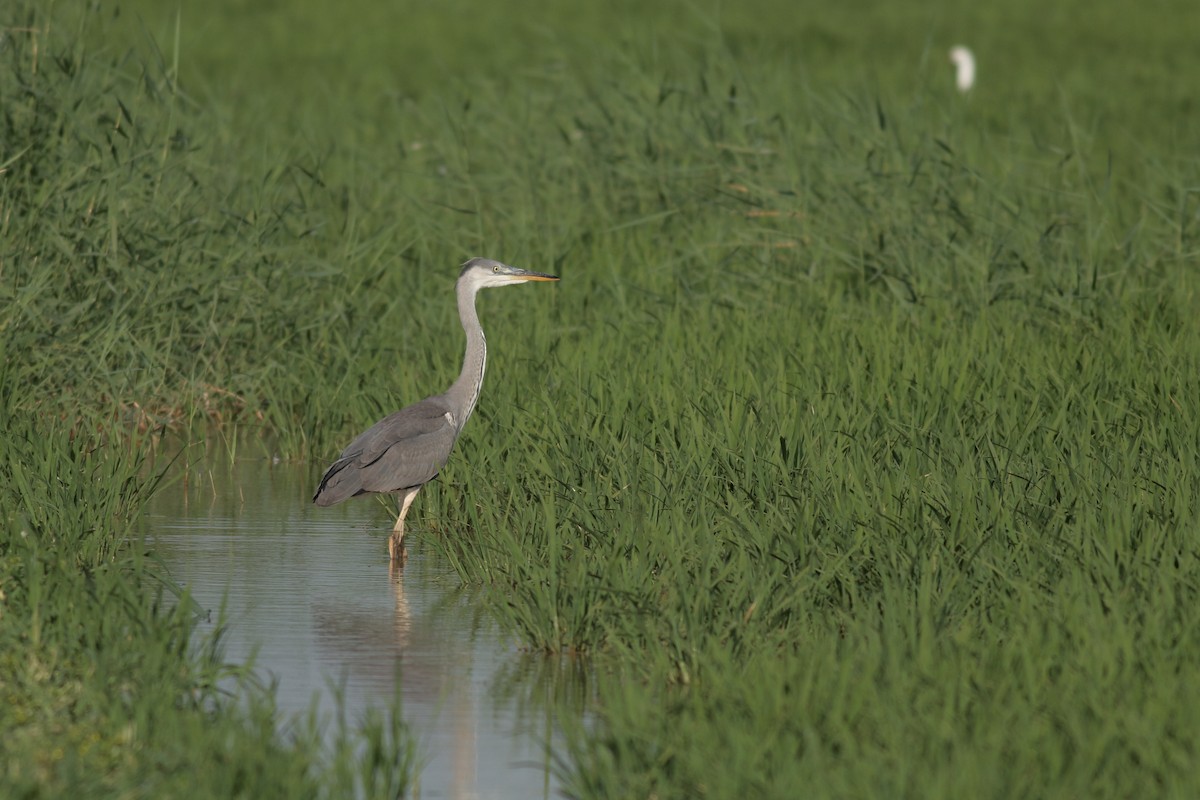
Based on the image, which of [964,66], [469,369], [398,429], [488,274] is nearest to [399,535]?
[398,429]

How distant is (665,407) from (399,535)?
1.42 m

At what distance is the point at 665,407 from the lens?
30.6 ft

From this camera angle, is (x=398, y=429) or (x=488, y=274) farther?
(x=488, y=274)

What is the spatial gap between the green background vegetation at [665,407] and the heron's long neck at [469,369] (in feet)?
0.67

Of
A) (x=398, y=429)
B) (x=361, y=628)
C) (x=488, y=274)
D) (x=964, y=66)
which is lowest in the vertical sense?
(x=361, y=628)

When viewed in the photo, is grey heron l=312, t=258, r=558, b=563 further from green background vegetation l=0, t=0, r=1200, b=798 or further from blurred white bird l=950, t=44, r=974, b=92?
blurred white bird l=950, t=44, r=974, b=92

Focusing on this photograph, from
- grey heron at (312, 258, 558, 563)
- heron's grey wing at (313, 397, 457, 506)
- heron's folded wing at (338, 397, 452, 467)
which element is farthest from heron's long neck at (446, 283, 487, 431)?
heron's grey wing at (313, 397, 457, 506)

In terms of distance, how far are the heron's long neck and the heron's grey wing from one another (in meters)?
0.40

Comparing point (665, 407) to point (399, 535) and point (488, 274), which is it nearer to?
point (488, 274)

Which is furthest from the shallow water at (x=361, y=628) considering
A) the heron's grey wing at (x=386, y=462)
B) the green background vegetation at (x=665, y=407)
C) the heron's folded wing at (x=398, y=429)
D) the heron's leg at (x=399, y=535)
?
the heron's folded wing at (x=398, y=429)

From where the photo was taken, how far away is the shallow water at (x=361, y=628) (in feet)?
19.5

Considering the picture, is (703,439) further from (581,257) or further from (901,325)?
(581,257)

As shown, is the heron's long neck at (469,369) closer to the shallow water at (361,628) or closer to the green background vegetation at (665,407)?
the green background vegetation at (665,407)

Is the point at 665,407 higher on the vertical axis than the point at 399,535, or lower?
higher
